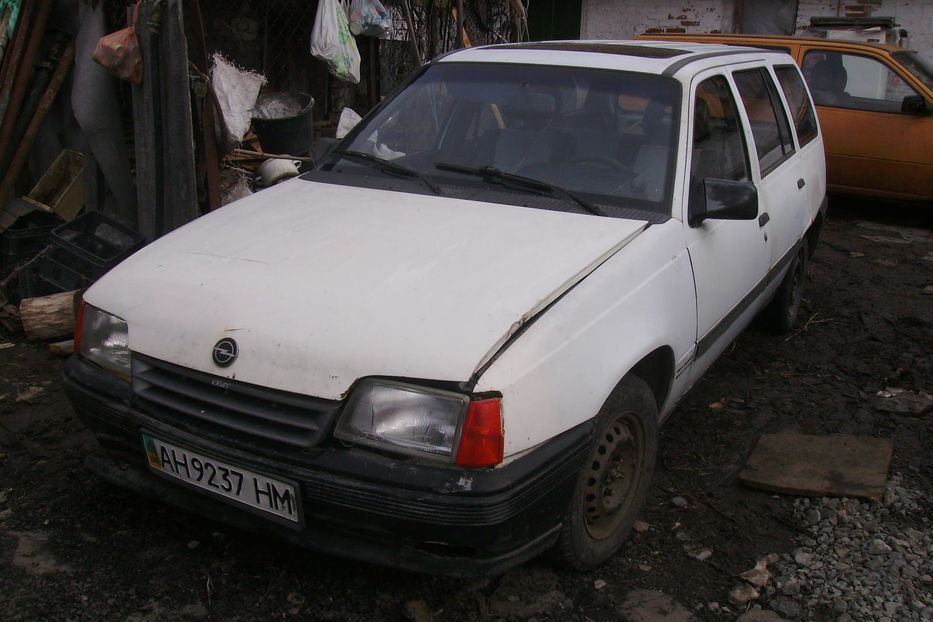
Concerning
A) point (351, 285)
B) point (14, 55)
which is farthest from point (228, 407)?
point (14, 55)

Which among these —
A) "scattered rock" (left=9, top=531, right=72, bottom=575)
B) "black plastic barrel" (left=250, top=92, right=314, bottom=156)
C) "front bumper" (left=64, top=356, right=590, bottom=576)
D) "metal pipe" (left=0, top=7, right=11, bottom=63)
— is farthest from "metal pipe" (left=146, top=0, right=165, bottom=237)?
"front bumper" (left=64, top=356, right=590, bottom=576)

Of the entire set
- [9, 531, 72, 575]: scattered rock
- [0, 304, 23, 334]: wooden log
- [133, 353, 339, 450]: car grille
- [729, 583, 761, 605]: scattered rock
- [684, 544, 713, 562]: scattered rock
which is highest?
[133, 353, 339, 450]: car grille

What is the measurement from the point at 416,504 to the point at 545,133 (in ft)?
5.63

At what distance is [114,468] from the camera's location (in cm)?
259

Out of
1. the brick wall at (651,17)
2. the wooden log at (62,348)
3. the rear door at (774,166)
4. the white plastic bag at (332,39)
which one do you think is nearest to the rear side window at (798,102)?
the rear door at (774,166)

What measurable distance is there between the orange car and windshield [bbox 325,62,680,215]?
4655mm

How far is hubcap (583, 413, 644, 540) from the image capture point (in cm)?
255

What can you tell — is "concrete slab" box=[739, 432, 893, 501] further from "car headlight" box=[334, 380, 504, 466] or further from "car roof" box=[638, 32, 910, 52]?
"car roof" box=[638, 32, 910, 52]

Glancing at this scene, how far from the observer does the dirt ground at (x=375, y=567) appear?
2.46 metres

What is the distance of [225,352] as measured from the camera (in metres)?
2.23

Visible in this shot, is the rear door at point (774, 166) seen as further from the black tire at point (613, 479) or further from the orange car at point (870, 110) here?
the orange car at point (870, 110)

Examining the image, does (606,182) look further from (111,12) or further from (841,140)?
(841,140)

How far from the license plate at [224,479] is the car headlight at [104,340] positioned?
0.27 m

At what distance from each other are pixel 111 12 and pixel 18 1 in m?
0.56
